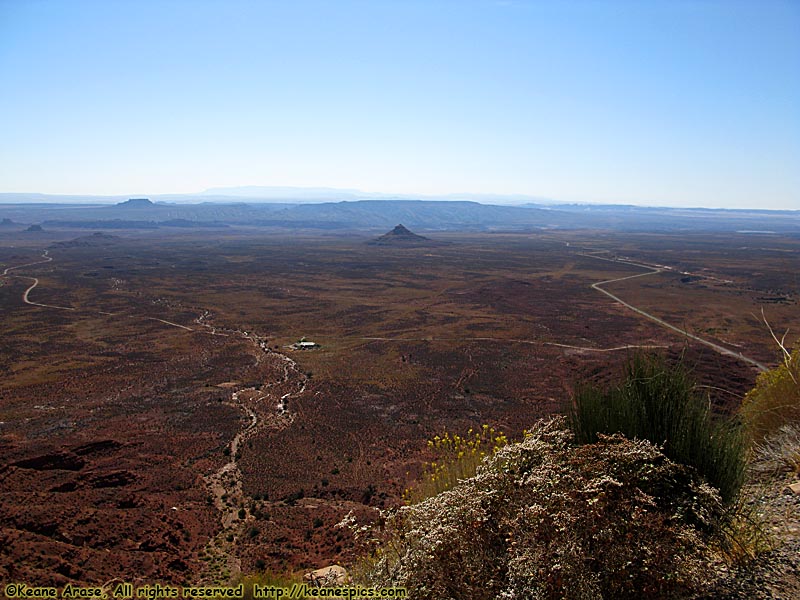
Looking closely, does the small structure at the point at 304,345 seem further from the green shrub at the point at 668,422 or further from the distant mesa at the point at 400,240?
the distant mesa at the point at 400,240

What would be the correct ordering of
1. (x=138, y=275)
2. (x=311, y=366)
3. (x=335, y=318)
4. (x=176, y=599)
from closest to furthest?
(x=176, y=599)
(x=311, y=366)
(x=335, y=318)
(x=138, y=275)

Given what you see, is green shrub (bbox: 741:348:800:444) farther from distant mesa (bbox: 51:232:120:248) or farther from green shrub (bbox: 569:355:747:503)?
distant mesa (bbox: 51:232:120:248)

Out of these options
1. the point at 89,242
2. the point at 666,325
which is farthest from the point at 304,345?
the point at 89,242

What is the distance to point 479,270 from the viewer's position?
87500 millimetres

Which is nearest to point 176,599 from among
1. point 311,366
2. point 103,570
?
point 103,570

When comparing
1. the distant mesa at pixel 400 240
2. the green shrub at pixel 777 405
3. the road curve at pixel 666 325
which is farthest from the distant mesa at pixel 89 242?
the green shrub at pixel 777 405

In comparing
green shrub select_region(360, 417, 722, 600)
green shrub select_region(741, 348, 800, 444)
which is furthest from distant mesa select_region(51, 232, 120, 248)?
green shrub select_region(741, 348, 800, 444)

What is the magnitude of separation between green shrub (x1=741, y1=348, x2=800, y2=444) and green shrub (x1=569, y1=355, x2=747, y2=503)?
12.0 feet

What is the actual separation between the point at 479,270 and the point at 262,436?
69763 millimetres

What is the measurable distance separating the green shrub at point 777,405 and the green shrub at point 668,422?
3.66 m

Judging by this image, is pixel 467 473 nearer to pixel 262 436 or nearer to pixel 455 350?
pixel 262 436

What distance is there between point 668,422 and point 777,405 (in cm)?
638

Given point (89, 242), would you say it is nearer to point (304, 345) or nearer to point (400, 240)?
point (400, 240)

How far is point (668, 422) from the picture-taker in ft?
22.1
